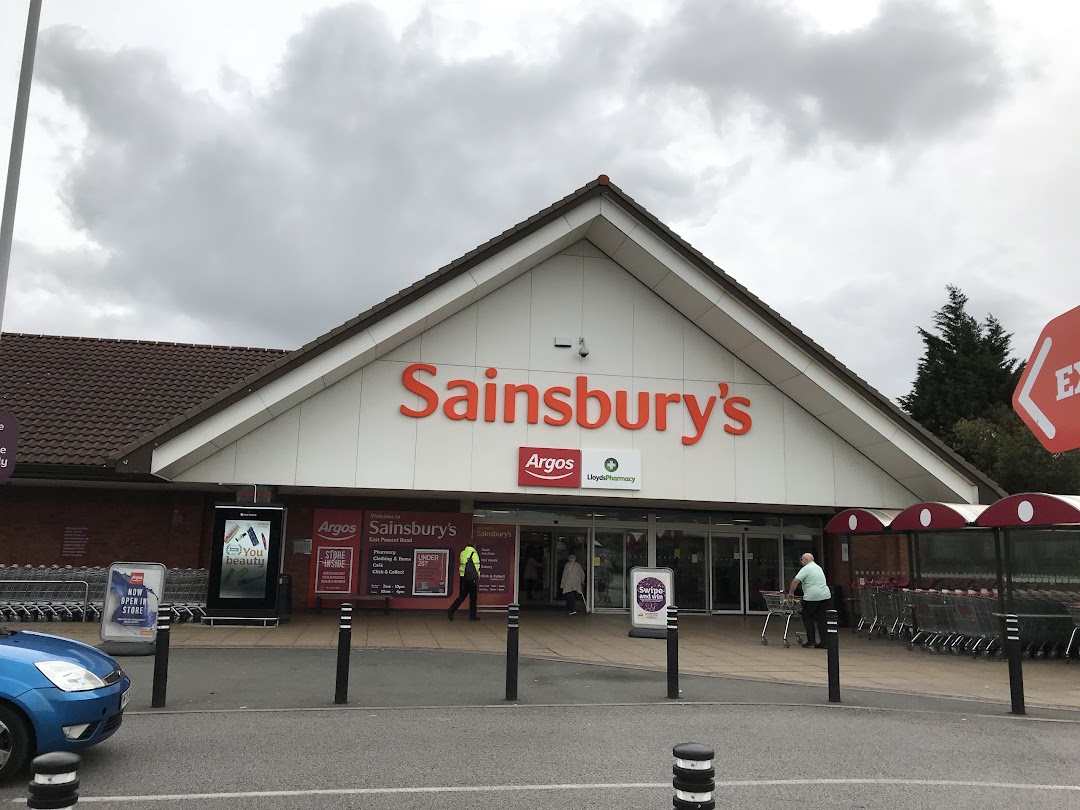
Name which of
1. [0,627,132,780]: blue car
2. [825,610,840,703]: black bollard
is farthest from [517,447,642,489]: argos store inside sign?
[0,627,132,780]: blue car

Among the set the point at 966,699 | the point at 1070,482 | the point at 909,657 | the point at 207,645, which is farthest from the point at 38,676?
the point at 1070,482

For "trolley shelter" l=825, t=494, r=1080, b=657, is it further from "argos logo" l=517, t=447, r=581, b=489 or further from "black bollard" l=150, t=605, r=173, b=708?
"black bollard" l=150, t=605, r=173, b=708

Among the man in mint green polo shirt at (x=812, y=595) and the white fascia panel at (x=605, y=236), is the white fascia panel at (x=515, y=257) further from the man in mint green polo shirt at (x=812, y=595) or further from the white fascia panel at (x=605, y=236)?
the man in mint green polo shirt at (x=812, y=595)

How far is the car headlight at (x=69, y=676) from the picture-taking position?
6.14 metres

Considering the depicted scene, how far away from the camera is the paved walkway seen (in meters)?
11.5

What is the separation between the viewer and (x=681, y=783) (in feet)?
11.5

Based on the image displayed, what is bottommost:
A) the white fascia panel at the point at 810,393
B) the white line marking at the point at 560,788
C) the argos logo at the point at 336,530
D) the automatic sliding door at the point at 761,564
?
the white line marking at the point at 560,788

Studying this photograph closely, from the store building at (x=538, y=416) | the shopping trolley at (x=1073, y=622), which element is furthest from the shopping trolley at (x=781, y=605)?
the shopping trolley at (x=1073, y=622)

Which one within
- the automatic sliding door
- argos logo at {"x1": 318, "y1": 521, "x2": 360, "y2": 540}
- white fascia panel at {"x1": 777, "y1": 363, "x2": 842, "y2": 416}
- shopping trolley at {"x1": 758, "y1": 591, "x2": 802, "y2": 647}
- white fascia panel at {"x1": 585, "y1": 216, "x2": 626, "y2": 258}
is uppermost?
white fascia panel at {"x1": 585, "y1": 216, "x2": 626, "y2": 258}

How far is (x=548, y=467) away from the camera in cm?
1648

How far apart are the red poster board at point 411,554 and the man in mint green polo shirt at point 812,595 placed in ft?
25.6

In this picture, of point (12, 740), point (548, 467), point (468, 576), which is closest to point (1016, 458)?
point (548, 467)

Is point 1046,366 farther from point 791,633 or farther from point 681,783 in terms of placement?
point 791,633

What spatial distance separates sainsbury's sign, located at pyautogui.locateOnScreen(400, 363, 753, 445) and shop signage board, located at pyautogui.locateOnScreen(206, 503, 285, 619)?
3.23 meters
